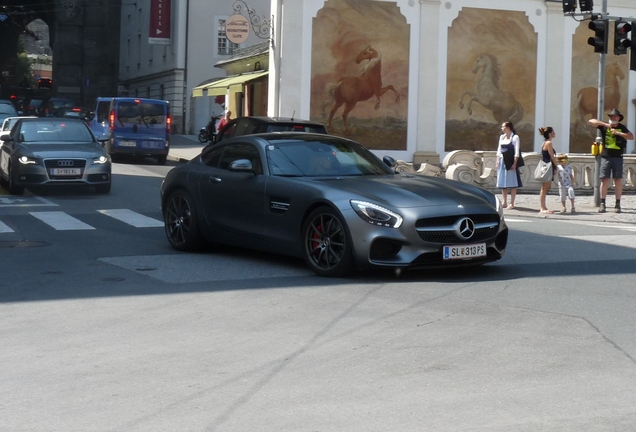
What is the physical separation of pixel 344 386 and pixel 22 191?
16785 millimetres

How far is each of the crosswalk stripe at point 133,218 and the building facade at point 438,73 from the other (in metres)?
15.4

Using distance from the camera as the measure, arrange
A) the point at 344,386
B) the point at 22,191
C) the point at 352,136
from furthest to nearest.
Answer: the point at 352,136 < the point at 22,191 < the point at 344,386

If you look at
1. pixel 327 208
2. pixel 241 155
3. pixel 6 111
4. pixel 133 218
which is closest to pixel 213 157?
pixel 241 155

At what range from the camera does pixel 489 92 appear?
34.8 metres

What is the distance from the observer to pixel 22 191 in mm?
21453

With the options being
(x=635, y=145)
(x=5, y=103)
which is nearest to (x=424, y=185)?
(x=635, y=145)

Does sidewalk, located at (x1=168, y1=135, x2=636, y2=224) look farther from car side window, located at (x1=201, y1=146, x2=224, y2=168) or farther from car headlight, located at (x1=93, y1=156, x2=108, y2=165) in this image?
car side window, located at (x1=201, y1=146, x2=224, y2=168)

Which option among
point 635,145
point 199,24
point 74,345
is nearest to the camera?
point 74,345

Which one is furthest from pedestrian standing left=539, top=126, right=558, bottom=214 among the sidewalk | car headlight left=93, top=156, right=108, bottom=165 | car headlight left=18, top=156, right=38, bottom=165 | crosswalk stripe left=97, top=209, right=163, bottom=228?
car headlight left=18, top=156, right=38, bottom=165

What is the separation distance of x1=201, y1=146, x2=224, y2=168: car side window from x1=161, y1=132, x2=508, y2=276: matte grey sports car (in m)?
0.02

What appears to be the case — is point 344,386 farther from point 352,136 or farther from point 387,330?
point 352,136

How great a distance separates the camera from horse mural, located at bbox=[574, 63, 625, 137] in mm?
36375

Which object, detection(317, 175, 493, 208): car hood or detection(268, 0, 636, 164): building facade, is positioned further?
detection(268, 0, 636, 164): building facade

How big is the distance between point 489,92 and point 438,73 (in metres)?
1.90
